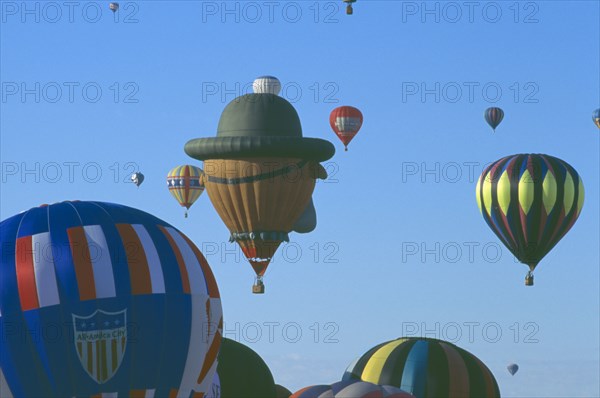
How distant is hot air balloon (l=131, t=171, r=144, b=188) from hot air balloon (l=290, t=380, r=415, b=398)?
23978 millimetres

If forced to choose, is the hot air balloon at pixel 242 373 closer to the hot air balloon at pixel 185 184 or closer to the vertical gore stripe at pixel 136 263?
the vertical gore stripe at pixel 136 263

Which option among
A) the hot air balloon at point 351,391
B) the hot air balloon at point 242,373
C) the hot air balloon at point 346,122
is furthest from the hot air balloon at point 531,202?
the hot air balloon at point 351,391

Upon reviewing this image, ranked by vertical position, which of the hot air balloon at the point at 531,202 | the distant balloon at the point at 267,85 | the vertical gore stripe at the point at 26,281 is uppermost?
the distant balloon at the point at 267,85

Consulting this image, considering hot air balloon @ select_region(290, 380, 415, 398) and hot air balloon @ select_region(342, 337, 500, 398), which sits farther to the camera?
hot air balloon @ select_region(342, 337, 500, 398)

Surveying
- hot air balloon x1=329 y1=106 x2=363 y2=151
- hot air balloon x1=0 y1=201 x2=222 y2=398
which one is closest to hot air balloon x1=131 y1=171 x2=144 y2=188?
hot air balloon x1=329 y1=106 x2=363 y2=151

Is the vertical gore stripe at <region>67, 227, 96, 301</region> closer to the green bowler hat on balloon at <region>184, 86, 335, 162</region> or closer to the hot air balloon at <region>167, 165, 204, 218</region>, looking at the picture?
the green bowler hat on balloon at <region>184, 86, 335, 162</region>

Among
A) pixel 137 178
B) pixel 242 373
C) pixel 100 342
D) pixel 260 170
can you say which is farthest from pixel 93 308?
pixel 137 178

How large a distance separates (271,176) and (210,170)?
2.13 m

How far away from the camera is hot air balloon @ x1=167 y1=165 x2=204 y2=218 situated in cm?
6812

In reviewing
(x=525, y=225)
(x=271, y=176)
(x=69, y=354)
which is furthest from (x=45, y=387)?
(x=525, y=225)

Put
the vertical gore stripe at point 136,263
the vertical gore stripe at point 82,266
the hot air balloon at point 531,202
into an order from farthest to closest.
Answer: the hot air balloon at point 531,202
the vertical gore stripe at point 136,263
the vertical gore stripe at point 82,266

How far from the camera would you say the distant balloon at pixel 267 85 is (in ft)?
195

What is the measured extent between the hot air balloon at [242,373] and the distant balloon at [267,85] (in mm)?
8796

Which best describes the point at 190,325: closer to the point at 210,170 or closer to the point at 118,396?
the point at 118,396
